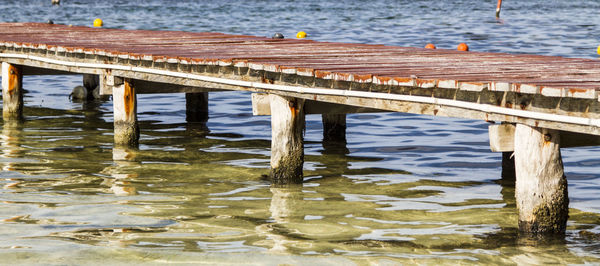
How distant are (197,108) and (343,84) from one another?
6.06 m

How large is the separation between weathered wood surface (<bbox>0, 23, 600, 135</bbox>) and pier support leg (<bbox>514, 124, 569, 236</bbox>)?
0.20 metres

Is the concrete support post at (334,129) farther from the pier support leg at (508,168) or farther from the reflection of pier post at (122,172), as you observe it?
the pier support leg at (508,168)

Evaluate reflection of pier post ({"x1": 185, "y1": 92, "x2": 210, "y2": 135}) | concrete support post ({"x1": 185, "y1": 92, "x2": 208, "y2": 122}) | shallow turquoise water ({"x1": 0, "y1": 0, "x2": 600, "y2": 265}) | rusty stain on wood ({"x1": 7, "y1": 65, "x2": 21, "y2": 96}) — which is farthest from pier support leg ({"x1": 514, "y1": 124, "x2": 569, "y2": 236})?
rusty stain on wood ({"x1": 7, "y1": 65, "x2": 21, "y2": 96})

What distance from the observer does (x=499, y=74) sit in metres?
7.46

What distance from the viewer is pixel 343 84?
310 inches

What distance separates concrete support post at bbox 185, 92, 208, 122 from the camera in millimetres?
13555

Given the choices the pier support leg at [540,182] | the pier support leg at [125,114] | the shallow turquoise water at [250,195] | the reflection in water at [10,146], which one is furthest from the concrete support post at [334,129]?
the pier support leg at [540,182]

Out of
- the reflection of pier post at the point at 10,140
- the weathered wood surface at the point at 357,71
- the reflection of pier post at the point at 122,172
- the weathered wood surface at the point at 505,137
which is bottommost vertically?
the reflection of pier post at the point at 122,172

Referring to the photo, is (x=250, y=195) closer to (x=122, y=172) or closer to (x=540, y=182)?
(x=122, y=172)

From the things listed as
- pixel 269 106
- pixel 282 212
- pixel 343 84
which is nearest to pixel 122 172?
pixel 269 106

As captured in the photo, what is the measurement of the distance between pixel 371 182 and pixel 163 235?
114 inches

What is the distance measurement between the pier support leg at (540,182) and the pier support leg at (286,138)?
2.46 m

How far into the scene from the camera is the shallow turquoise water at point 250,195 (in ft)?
21.3

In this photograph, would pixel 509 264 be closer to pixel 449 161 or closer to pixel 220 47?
pixel 449 161
